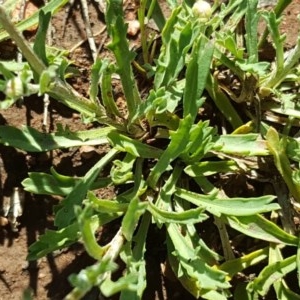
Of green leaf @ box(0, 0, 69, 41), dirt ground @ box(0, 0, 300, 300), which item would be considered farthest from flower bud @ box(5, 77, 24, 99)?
dirt ground @ box(0, 0, 300, 300)

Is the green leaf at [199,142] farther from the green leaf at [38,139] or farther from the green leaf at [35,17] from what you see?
the green leaf at [35,17]

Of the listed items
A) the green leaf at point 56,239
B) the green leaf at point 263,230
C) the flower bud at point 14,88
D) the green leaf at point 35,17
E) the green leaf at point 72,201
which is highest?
the green leaf at point 35,17

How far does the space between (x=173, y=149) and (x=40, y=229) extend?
0.74m

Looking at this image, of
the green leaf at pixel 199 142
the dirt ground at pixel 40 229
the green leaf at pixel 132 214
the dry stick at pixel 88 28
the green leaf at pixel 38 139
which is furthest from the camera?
the dry stick at pixel 88 28

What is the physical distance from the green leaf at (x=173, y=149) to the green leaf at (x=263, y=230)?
0.31 meters

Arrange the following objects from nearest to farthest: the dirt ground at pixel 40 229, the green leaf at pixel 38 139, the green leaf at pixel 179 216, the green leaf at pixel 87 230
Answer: the green leaf at pixel 87 230, the green leaf at pixel 179 216, the green leaf at pixel 38 139, the dirt ground at pixel 40 229

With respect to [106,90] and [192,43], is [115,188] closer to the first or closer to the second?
[106,90]

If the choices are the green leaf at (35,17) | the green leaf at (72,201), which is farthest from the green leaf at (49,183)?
the green leaf at (35,17)

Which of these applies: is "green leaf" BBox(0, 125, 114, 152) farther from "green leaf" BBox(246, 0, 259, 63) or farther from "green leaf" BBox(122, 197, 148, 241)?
"green leaf" BBox(246, 0, 259, 63)

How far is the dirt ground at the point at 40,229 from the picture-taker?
9.54ft

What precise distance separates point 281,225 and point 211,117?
0.56 meters

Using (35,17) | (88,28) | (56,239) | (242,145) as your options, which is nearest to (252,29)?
(242,145)

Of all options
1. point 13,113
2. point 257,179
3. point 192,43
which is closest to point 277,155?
point 257,179

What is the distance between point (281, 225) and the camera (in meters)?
2.92
